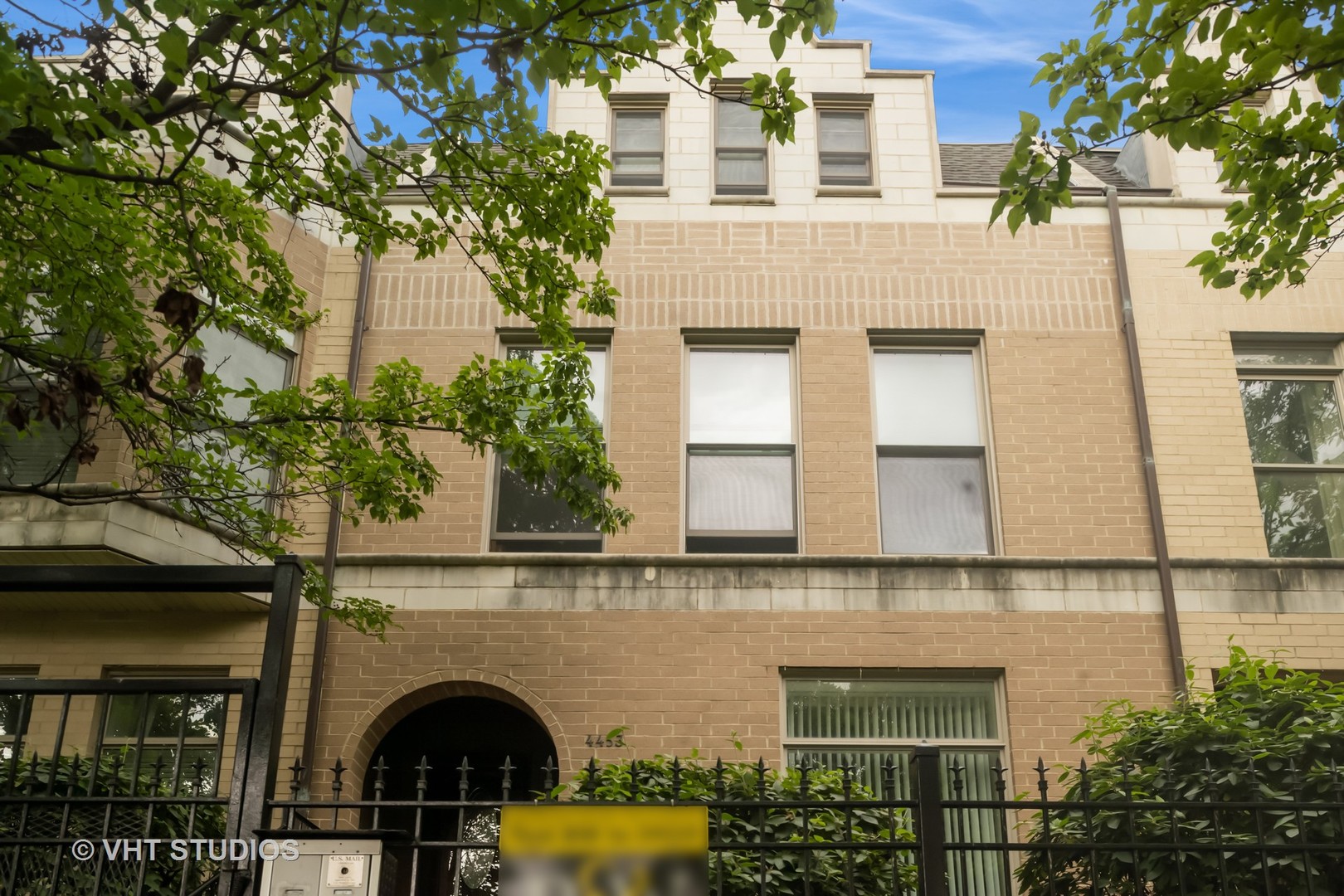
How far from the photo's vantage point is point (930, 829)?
14.8 feet

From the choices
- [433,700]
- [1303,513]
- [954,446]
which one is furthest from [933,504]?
[433,700]

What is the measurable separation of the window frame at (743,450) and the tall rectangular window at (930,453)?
0.80 metres

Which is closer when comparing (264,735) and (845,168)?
(264,735)

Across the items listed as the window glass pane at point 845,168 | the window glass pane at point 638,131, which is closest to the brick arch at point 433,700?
the window glass pane at point 638,131

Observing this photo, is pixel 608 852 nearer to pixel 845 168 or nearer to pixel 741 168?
pixel 741 168

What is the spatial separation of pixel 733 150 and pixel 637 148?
1.01m

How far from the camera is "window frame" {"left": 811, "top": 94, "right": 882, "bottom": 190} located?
11820mm

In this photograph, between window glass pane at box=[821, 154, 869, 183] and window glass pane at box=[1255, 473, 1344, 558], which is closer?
window glass pane at box=[1255, 473, 1344, 558]

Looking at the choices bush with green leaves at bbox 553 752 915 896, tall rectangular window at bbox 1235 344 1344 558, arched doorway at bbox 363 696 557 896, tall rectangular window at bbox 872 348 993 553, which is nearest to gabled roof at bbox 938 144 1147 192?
tall rectangular window at bbox 872 348 993 553

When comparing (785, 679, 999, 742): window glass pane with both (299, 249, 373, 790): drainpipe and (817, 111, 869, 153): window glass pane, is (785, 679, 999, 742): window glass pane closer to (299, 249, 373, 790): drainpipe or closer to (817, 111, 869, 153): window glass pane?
(299, 249, 373, 790): drainpipe

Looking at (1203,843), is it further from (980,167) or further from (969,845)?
(980,167)

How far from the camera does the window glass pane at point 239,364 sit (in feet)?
32.9

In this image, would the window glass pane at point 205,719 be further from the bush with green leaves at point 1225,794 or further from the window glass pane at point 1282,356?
the window glass pane at point 1282,356

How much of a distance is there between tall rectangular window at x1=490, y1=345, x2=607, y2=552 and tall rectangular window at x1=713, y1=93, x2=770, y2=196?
2795 mm
